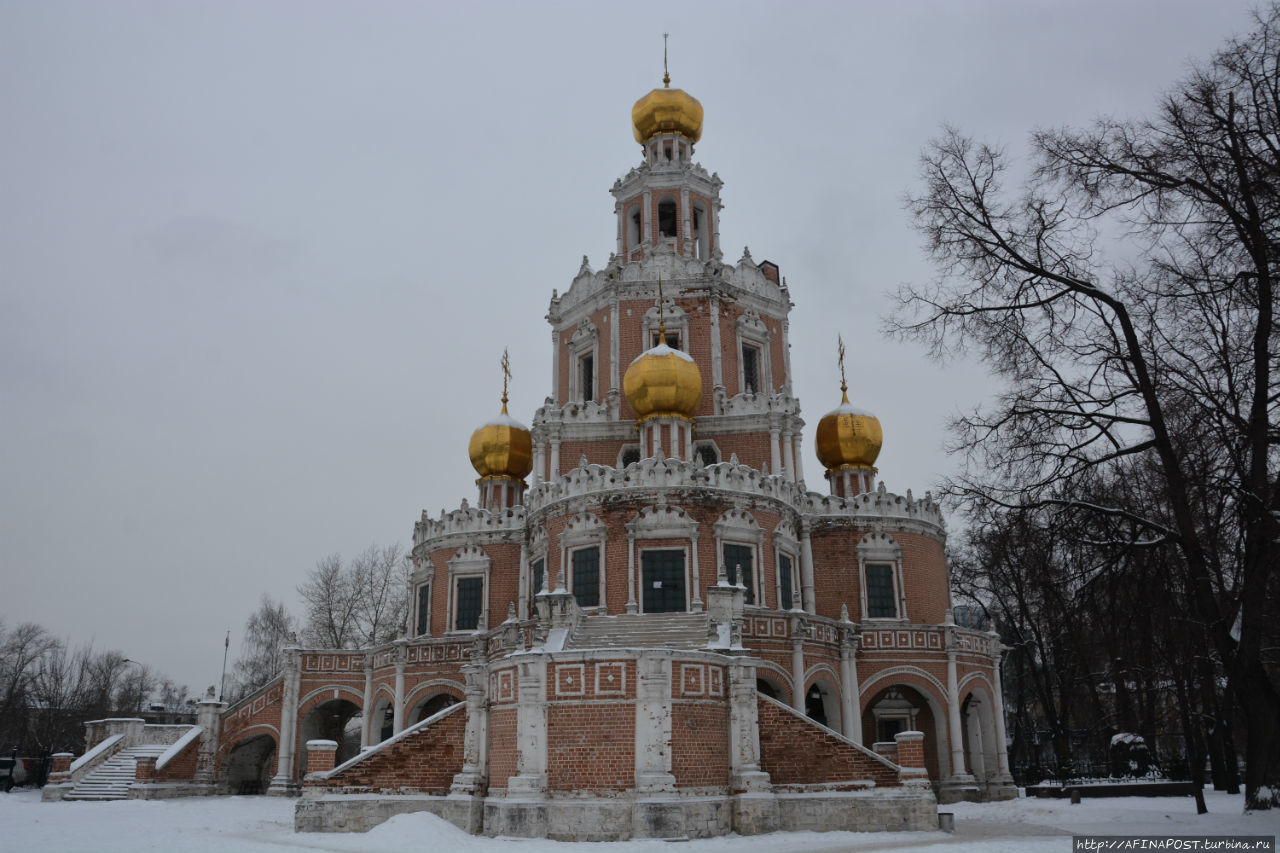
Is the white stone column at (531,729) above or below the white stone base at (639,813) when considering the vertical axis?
above

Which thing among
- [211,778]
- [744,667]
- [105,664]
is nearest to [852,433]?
[744,667]

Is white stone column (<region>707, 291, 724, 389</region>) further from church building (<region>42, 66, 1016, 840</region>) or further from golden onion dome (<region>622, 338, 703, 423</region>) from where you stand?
golden onion dome (<region>622, 338, 703, 423</region>)

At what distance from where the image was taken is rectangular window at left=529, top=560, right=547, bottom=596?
2911cm

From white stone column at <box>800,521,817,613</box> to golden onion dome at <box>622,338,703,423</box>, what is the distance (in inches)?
198

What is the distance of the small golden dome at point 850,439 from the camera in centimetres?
3428

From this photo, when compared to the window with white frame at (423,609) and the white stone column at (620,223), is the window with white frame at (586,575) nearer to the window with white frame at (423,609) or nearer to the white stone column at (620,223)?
the window with white frame at (423,609)

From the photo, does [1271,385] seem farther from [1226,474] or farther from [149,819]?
[149,819]

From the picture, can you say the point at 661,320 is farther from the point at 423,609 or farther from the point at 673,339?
the point at 423,609

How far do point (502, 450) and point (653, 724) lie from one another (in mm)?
19692

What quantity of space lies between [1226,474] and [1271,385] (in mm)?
1610

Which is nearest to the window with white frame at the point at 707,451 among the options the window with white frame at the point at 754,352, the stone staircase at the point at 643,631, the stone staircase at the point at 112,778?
the window with white frame at the point at 754,352

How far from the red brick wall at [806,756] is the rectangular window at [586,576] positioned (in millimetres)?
8406

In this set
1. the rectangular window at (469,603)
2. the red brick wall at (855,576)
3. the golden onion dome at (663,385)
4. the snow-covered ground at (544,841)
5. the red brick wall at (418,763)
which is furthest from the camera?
the rectangular window at (469,603)

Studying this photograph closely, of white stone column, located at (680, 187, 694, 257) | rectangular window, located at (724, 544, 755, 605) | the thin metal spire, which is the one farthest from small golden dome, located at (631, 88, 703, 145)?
rectangular window, located at (724, 544, 755, 605)
